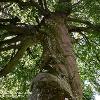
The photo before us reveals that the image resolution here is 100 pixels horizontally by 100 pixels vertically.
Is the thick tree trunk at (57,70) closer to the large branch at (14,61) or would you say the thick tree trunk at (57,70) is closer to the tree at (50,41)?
the tree at (50,41)

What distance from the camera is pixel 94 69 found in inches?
325

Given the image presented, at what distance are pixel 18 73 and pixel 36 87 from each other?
4.11 metres

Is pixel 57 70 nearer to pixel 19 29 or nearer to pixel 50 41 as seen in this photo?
pixel 50 41

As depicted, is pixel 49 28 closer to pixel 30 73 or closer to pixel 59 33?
pixel 59 33

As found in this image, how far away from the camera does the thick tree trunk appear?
3613 millimetres

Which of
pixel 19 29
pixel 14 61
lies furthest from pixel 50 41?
pixel 14 61

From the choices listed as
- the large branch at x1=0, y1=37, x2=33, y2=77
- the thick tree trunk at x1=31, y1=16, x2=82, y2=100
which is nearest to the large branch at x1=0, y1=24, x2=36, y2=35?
the large branch at x1=0, y1=37, x2=33, y2=77

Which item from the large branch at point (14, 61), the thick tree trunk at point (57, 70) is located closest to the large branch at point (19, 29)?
the large branch at point (14, 61)

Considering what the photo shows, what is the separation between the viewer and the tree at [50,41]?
11.9 ft

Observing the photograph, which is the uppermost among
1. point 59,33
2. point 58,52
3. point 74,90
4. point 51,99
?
point 59,33

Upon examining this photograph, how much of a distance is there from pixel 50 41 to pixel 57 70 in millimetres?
1156

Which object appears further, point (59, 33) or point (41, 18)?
point (41, 18)

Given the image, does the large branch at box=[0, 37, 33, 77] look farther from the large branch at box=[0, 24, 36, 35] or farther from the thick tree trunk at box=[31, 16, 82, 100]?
the thick tree trunk at box=[31, 16, 82, 100]

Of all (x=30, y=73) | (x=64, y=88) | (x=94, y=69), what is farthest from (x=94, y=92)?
(x=64, y=88)
